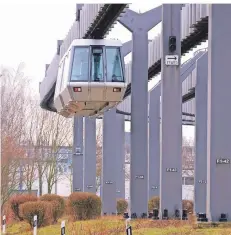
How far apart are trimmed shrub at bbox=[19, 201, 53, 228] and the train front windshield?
6816mm

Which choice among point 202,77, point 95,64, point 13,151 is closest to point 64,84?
point 95,64

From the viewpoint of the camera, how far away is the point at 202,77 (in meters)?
42.9

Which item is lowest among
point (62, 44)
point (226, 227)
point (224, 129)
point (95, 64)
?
point (226, 227)

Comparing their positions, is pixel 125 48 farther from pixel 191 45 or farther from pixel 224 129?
pixel 224 129

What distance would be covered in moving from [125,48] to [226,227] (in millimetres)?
21624

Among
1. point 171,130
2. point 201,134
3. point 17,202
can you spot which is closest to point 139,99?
point 201,134

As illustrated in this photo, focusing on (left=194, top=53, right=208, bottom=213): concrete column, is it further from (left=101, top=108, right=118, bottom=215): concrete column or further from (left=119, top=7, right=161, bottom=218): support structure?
(left=101, top=108, right=118, bottom=215): concrete column

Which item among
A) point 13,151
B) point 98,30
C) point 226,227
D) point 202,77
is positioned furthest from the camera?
point 13,151

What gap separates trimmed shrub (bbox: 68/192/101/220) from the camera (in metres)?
36.8

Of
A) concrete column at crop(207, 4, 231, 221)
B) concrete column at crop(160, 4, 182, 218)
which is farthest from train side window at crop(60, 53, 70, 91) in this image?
concrete column at crop(207, 4, 231, 221)

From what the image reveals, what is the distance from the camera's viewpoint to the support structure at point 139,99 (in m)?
38.6

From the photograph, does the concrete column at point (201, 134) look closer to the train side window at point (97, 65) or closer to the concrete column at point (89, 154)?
the concrete column at point (89, 154)

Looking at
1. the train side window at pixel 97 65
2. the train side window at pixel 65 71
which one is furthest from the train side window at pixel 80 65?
the train side window at pixel 65 71

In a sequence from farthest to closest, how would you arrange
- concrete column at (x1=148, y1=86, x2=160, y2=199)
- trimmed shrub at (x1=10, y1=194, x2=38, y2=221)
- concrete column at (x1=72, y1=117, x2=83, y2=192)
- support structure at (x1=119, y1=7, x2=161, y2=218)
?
1. concrete column at (x1=72, y1=117, x2=83, y2=192)
2. concrete column at (x1=148, y1=86, x2=160, y2=199)
3. support structure at (x1=119, y1=7, x2=161, y2=218)
4. trimmed shrub at (x1=10, y1=194, x2=38, y2=221)
